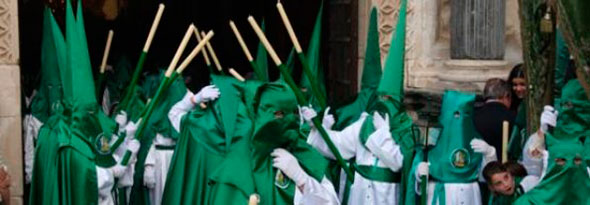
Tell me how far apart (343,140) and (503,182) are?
147 centimetres

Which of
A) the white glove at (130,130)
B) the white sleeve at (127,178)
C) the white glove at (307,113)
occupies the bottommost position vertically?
the white sleeve at (127,178)

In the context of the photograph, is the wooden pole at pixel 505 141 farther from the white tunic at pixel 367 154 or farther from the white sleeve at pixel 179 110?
the white sleeve at pixel 179 110

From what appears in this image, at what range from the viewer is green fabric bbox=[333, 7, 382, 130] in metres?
8.38

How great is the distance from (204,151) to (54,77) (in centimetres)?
126

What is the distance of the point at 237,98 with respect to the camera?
734 centimetres

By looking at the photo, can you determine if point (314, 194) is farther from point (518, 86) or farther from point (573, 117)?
point (518, 86)

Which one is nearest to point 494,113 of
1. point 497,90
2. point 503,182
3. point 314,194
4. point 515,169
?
point 497,90

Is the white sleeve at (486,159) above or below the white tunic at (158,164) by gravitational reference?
above

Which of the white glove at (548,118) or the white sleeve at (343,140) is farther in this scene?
the white sleeve at (343,140)

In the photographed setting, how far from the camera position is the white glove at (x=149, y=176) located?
9055 millimetres

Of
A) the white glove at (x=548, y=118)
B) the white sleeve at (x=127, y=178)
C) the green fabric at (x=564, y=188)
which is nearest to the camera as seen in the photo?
the green fabric at (x=564, y=188)

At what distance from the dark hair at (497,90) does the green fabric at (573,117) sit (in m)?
0.96

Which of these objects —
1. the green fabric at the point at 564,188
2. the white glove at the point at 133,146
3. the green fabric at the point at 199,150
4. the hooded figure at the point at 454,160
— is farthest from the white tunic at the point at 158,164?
the green fabric at the point at 564,188

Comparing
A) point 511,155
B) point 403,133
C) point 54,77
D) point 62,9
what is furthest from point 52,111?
point 62,9
